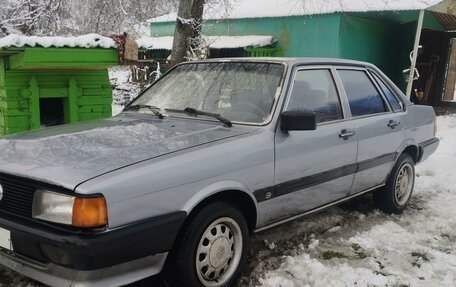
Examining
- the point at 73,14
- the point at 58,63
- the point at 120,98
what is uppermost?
the point at 73,14

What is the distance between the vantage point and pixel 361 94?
446cm

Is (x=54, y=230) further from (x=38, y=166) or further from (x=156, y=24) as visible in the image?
(x=156, y=24)

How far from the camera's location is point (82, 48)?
5414mm

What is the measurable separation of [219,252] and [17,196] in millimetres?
1296

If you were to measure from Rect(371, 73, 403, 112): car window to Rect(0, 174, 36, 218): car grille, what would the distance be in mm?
3600

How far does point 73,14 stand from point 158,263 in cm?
1345

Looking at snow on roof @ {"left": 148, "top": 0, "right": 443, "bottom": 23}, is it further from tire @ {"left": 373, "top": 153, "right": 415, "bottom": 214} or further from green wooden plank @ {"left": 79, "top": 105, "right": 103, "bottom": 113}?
tire @ {"left": 373, "top": 153, "right": 415, "bottom": 214}

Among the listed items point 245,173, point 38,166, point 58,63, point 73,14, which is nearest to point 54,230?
point 38,166

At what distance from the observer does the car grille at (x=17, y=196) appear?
2.50 meters

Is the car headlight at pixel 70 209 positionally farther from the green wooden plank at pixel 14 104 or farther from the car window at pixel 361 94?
the green wooden plank at pixel 14 104

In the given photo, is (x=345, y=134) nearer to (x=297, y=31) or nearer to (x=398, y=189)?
(x=398, y=189)

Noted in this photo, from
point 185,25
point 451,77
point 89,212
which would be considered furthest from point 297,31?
point 89,212

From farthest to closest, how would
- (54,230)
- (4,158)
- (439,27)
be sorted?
(439,27)
(4,158)
(54,230)

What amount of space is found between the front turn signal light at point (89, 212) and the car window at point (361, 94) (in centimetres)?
266
